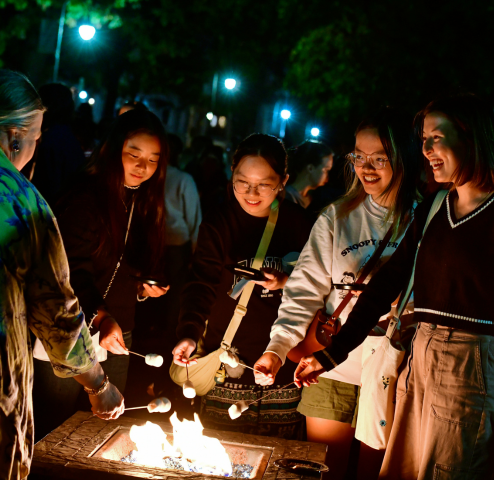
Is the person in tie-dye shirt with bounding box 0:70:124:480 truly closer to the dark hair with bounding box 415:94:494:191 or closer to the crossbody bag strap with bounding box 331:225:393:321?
the crossbody bag strap with bounding box 331:225:393:321

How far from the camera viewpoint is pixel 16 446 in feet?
7.21

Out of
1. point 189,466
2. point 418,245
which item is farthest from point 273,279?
point 189,466

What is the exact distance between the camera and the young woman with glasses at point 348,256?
3469mm

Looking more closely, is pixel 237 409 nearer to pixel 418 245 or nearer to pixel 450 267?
pixel 418 245

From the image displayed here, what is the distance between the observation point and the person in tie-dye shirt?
2.11 m

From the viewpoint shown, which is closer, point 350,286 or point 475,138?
point 475,138

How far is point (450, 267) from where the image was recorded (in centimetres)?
266

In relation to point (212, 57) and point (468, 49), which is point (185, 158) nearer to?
point (468, 49)

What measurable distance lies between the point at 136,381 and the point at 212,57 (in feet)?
78.5

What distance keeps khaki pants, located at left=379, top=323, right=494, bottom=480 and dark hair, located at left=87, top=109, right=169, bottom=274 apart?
2128mm

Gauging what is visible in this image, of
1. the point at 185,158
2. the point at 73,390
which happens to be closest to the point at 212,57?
the point at 185,158

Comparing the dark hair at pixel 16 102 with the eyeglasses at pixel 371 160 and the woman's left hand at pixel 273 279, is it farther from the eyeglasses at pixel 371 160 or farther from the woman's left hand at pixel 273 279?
the eyeglasses at pixel 371 160

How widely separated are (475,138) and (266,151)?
5.06ft

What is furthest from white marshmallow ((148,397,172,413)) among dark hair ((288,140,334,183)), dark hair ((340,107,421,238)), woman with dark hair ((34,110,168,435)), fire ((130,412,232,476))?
dark hair ((288,140,334,183))
